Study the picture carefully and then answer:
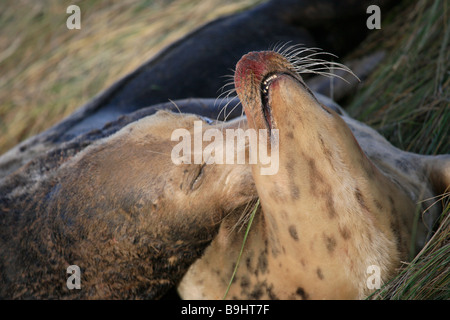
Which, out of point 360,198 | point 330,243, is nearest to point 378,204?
point 360,198

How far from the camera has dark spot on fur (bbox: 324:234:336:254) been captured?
6.15 ft

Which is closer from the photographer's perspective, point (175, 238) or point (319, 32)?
point (175, 238)

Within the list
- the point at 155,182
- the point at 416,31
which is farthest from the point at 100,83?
the point at 155,182

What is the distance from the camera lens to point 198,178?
220cm

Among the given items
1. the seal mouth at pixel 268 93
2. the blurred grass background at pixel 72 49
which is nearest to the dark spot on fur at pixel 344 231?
the seal mouth at pixel 268 93

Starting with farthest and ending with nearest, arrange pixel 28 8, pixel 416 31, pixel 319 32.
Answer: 1. pixel 28 8
2. pixel 319 32
3. pixel 416 31

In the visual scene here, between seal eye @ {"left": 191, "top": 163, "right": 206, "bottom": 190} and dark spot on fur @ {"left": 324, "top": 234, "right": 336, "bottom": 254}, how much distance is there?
0.54 metres

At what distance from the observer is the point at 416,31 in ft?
12.4

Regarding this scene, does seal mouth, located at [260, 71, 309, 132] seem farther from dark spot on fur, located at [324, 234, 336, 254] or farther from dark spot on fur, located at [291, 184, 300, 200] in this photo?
dark spot on fur, located at [324, 234, 336, 254]

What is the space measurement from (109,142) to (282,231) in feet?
2.83

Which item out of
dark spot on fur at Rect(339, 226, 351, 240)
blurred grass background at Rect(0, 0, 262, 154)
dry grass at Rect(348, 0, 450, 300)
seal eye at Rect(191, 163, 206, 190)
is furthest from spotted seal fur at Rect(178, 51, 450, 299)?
blurred grass background at Rect(0, 0, 262, 154)

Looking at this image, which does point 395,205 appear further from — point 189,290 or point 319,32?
point 319,32

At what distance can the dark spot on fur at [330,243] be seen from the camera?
188 centimetres
